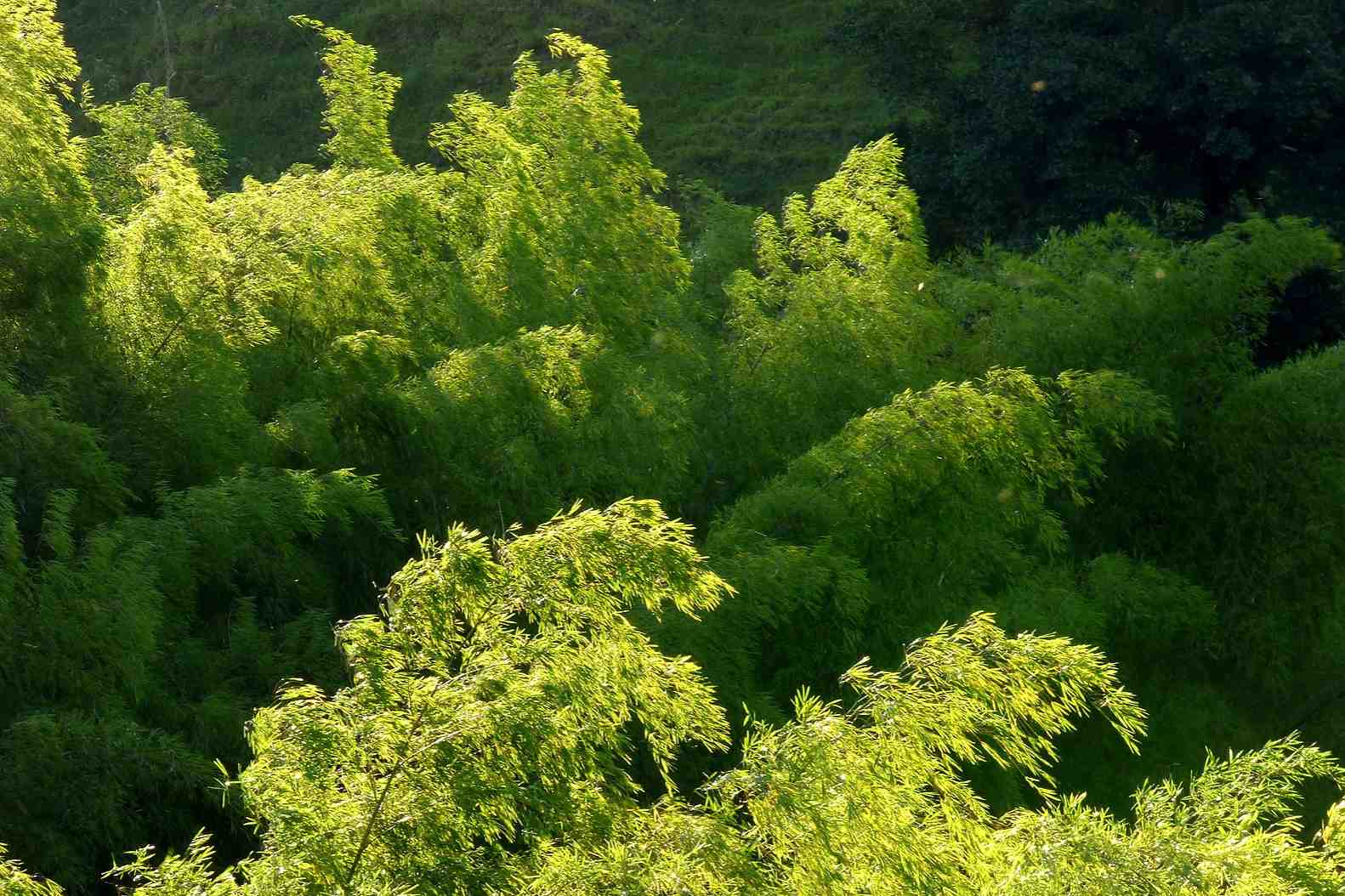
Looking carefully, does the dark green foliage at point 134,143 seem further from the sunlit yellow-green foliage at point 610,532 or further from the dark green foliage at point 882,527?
the dark green foliage at point 882,527

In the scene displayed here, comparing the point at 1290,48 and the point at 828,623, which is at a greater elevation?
the point at 1290,48

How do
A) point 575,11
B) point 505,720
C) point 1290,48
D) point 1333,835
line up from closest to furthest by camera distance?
point 505,720 < point 1333,835 < point 1290,48 < point 575,11

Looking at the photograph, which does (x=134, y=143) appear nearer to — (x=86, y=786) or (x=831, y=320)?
(x=831, y=320)

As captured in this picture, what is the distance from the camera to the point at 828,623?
6.30 m

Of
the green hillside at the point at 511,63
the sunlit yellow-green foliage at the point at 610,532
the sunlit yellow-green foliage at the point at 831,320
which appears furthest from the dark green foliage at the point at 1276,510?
the green hillside at the point at 511,63

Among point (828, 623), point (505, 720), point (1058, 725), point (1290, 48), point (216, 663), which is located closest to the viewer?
point (505, 720)

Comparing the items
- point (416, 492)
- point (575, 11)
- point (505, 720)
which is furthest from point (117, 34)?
point (505, 720)

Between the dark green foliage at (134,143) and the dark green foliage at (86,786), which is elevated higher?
the dark green foliage at (134,143)

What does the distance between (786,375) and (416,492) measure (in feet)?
7.60

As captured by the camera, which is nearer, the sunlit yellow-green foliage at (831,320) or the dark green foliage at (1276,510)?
the sunlit yellow-green foliage at (831,320)

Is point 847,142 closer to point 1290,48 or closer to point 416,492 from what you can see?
point 1290,48

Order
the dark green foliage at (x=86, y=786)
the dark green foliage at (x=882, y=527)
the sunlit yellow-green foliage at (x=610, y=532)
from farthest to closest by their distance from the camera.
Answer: the dark green foliage at (x=882, y=527)
the dark green foliage at (x=86, y=786)
the sunlit yellow-green foliage at (x=610, y=532)

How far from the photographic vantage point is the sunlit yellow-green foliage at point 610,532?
11.3 feet

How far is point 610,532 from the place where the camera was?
12.4ft
